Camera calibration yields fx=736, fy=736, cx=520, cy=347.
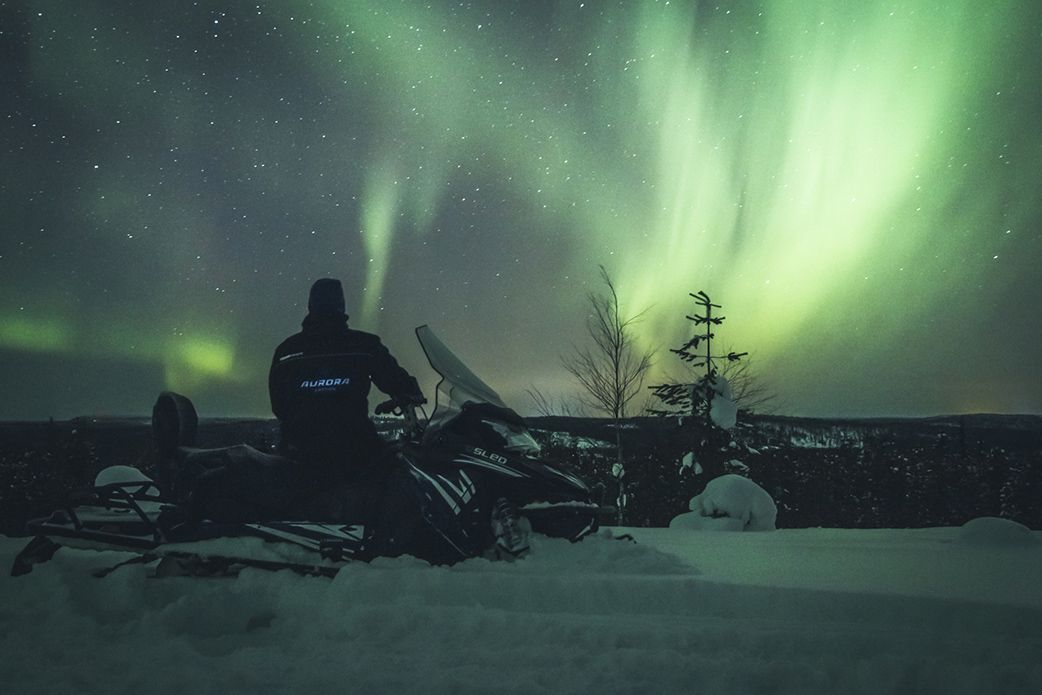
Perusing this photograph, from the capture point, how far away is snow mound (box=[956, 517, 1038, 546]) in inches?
210

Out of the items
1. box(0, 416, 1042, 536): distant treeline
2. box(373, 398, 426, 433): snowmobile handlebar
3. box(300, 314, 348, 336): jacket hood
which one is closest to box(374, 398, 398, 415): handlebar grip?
box(373, 398, 426, 433): snowmobile handlebar

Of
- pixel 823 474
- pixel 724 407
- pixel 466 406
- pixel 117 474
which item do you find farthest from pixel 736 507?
pixel 823 474

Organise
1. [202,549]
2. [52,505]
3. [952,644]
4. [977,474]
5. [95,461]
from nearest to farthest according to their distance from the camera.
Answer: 1. [952,644]
2. [202,549]
3. [52,505]
4. [977,474]
5. [95,461]

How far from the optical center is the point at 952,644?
2.75m

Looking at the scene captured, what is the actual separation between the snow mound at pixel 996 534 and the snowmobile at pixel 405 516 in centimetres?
307

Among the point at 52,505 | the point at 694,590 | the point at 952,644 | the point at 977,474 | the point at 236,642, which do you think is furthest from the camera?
the point at 977,474

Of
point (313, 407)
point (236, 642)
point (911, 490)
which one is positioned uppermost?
point (313, 407)

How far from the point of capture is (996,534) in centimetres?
540

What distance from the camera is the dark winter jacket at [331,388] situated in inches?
178

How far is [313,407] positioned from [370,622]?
5.28 ft

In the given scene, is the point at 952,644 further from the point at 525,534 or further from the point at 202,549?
the point at 202,549

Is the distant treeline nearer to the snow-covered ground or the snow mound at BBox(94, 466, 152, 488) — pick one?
the snow mound at BBox(94, 466, 152, 488)

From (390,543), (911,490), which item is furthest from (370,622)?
(911,490)

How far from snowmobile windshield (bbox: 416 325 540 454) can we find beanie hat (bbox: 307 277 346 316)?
0.59 m
